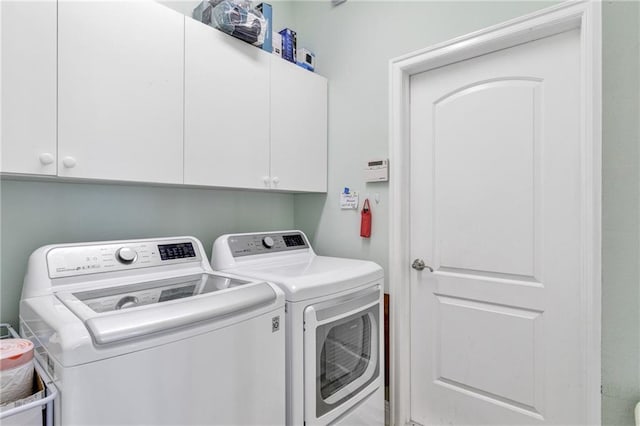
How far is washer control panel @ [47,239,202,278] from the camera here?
1285 mm

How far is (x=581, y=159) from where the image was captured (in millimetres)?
1476

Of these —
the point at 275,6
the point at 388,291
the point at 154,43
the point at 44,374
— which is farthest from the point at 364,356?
the point at 275,6

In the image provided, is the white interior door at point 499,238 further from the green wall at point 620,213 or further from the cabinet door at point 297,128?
the cabinet door at point 297,128

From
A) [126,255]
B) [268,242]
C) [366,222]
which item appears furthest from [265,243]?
[126,255]

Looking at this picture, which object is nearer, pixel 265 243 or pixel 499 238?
pixel 499 238

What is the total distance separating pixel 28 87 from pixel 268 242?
1212mm

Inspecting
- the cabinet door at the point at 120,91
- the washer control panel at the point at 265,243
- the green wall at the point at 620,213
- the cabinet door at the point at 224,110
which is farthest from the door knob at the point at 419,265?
the cabinet door at the point at 120,91

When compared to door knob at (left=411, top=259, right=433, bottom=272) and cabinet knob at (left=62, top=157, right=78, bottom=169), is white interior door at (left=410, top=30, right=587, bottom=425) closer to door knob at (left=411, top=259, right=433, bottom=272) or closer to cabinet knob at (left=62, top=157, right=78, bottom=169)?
door knob at (left=411, top=259, right=433, bottom=272)

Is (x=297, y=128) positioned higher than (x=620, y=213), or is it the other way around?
(x=297, y=128)

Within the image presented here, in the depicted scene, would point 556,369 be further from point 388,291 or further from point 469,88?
point 469,88

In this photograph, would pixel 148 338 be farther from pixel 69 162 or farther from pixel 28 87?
pixel 28 87

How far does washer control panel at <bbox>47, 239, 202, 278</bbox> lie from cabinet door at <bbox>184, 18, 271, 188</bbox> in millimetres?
324

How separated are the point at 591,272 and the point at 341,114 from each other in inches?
61.3

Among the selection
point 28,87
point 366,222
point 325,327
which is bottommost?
point 325,327
